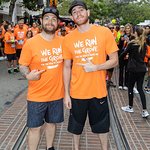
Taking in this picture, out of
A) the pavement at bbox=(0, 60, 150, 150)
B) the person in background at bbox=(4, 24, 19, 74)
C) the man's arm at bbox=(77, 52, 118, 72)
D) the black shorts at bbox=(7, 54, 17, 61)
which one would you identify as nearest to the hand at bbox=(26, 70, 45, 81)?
the man's arm at bbox=(77, 52, 118, 72)

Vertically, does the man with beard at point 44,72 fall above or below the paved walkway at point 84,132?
above

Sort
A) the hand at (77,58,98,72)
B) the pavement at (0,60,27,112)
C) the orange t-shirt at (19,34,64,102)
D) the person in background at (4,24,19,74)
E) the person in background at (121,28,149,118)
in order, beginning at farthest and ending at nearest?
1. the person in background at (4,24,19,74)
2. the pavement at (0,60,27,112)
3. the person in background at (121,28,149,118)
4. the orange t-shirt at (19,34,64,102)
5. the hand at (77,58,98,72)

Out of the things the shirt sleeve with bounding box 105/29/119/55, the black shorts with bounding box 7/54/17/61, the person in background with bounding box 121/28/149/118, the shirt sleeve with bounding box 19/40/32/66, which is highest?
the shirt sleeve with bounding box 105/29/119/55

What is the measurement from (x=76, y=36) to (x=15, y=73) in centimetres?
806

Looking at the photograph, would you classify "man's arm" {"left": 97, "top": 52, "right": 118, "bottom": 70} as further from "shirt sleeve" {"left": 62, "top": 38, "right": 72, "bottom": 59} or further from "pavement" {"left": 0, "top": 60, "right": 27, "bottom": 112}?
"pavement" {"left": 0, "top": 60, "right": 27, "bottom": 112}

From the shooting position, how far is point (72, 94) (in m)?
3.92

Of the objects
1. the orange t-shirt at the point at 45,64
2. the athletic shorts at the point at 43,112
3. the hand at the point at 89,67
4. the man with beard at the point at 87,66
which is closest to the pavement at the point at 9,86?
the athletic shorts at the point at 43,112

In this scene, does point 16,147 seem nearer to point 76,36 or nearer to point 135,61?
point 76,36

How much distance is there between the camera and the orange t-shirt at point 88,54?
373 cm

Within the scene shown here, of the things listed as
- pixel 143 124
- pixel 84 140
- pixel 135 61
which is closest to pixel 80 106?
pixel 84 140

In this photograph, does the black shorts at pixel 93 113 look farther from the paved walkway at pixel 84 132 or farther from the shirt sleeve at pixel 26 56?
the paved walkway at pixel 84 132

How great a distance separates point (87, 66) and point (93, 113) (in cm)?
65

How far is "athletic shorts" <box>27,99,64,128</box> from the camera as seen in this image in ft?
13.0

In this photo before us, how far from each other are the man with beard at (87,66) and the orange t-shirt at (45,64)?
0.11 m
